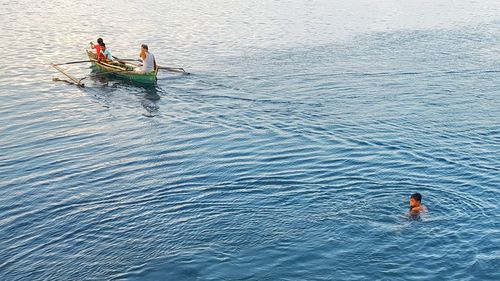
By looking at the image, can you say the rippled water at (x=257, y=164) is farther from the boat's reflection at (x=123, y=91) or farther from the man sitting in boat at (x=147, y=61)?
the man sitting in boat at (x=147, y=61)

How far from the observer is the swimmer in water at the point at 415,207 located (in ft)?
68.1

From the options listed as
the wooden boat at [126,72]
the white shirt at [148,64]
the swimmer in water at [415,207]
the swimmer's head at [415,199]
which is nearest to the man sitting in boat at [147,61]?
the white shirt at [148,64]

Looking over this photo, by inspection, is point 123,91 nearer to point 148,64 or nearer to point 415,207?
point 148,64

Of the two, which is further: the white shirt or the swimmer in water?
the white shirt

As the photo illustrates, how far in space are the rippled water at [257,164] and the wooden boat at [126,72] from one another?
0.75 metres

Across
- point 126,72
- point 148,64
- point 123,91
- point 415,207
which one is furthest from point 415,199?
Answer: point 126,72

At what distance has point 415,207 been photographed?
68.8ft

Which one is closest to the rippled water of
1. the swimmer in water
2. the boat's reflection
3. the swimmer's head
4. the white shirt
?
the boat's reflection

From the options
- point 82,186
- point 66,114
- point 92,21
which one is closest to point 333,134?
point 82,186

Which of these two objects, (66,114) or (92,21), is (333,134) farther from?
(92,21)

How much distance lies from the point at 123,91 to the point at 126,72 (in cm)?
161

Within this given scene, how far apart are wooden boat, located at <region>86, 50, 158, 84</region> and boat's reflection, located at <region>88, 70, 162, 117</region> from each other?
0.33 metres

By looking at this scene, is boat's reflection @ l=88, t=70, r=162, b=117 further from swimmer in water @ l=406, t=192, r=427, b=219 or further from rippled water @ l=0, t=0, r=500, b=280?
swimmer in water @ l=406, t=192, r=427, b=219

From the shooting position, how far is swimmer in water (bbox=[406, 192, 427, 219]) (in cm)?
2075
